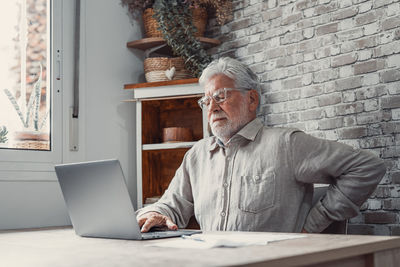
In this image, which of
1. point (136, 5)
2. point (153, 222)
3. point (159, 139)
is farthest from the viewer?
→ point (136, 5)

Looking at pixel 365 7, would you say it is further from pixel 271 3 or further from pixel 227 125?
pixel 227 125

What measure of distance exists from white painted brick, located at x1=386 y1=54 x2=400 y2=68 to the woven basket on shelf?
131 centimetres

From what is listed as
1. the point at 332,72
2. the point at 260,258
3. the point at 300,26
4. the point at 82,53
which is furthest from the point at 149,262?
the point at 82,53

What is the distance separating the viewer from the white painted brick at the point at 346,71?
2.71m

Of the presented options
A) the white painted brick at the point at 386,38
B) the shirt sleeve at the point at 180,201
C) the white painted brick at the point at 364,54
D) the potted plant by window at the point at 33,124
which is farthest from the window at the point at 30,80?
the white painted brick at the point at 386,38

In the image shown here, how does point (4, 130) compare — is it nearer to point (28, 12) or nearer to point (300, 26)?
point (28, 12)

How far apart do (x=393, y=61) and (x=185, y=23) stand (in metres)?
1.39

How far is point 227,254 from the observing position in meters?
1.07

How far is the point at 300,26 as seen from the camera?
9.77ft

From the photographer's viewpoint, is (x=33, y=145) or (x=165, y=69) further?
(x=165, y=69)

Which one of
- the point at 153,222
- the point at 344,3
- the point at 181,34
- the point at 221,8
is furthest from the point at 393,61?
the point at 153,222

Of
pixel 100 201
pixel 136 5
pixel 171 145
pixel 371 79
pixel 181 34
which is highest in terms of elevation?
pixel 136 5

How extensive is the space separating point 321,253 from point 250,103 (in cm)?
139

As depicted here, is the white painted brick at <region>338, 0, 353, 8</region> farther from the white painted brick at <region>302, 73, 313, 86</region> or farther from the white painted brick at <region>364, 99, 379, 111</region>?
the white painted brick at <region>364, 99, 379, 111</region>
